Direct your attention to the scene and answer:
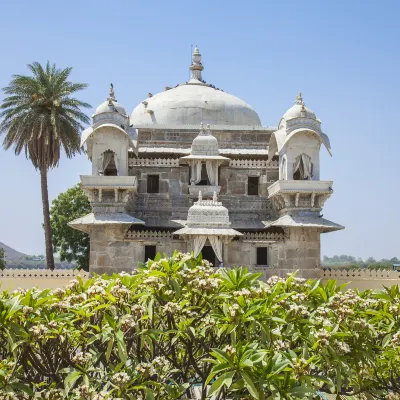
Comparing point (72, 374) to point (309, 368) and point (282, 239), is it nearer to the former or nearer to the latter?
point (309, 368)

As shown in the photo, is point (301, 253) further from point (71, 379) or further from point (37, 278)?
point (71, 379)

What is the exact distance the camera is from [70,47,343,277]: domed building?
28.1 metres

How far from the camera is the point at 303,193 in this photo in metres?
28.5

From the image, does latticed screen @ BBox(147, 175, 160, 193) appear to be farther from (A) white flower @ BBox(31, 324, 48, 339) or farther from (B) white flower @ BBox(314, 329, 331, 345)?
(B) white flower @ BBox(314, 329, 331, 345)

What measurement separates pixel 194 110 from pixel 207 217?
10260 millimetres

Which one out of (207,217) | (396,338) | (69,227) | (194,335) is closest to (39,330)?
(194,335)

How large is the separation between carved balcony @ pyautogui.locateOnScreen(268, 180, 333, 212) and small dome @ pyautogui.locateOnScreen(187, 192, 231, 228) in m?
3.00

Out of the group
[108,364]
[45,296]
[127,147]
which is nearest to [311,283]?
[108,364]

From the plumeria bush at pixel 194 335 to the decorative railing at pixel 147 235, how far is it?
1778 cm

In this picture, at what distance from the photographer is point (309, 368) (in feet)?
28.3

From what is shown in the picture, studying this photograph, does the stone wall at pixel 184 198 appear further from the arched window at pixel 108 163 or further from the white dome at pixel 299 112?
the white dome at pixel 299 112

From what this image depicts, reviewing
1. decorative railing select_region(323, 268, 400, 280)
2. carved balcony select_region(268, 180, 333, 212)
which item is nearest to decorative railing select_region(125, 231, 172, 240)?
carved balcony select_region(268, 180, 333, 212)

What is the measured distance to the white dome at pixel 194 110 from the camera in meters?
35.5

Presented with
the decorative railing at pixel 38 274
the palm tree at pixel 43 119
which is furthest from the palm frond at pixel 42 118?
the decorative railing at pixel 38 274
